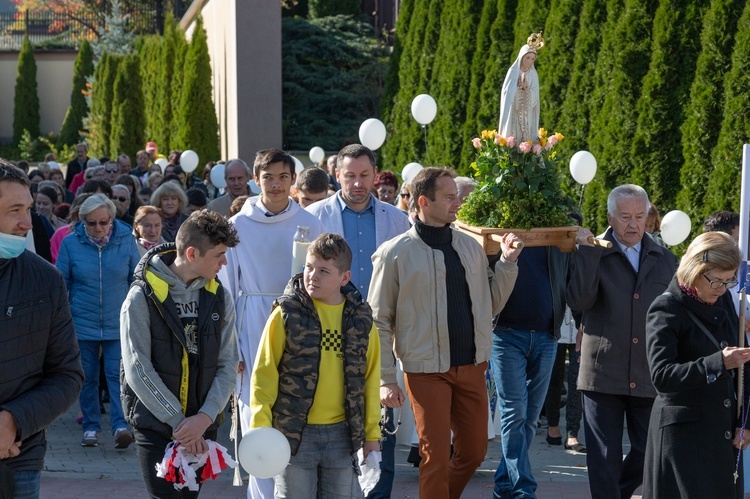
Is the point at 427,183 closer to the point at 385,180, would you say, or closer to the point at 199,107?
the point at 385,180

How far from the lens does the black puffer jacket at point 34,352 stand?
3.67 meters

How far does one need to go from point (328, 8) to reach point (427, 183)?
80.5 ft

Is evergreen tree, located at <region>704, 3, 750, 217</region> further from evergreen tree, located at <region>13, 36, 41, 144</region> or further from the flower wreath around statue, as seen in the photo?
evergreen tree, located at <region>13, 36, 41, 144</region>

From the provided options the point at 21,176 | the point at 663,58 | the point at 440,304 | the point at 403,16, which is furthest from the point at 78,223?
the point at 403,16

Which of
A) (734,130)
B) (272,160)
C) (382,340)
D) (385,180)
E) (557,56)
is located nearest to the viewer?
(382,340)

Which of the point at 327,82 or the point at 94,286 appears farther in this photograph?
the point at 327,82

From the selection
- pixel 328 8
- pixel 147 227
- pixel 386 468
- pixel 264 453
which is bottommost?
pixel 386 468

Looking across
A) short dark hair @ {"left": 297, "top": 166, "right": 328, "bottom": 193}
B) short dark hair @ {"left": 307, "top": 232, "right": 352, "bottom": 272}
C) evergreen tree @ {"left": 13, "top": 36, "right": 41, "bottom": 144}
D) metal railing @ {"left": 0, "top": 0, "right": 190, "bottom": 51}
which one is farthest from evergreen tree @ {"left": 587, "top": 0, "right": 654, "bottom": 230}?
evergreen tree @ {"left": 13, "top": 36, "right": 41, "bottom": 144}

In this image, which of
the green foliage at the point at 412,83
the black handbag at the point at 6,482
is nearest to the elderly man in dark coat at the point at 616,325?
the black handbag at the point at 6,482

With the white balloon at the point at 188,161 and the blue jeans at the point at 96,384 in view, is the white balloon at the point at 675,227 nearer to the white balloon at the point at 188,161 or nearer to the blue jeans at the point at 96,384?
the blue jeans at the point at 96,384

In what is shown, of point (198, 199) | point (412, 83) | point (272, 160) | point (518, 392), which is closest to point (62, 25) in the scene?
point (412, 83)

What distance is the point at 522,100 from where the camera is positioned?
6.36 meters

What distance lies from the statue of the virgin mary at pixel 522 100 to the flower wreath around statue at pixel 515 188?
6.5 inches

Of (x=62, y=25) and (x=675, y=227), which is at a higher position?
(x=62, y=25)
